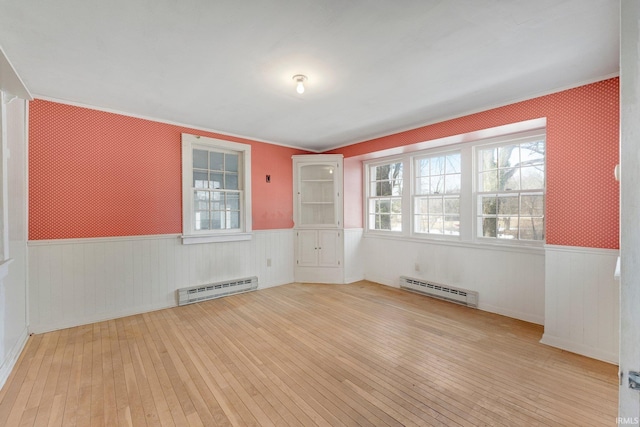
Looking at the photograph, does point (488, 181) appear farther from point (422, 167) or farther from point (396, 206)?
point (396, 206)

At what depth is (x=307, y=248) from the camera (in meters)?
5.24

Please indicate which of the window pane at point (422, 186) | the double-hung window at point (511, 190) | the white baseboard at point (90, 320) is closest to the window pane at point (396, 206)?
the window pane at point (422, 186)

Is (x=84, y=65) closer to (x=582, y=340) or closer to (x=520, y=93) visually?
(x=520, y=93)

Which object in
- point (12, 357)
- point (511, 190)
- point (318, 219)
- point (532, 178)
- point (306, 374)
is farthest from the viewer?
point (318, 219)

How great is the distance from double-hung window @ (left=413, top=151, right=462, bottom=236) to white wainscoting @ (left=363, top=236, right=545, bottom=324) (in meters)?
0.28

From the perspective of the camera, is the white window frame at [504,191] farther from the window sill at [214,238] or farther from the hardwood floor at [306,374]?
the window sill at [214,238]

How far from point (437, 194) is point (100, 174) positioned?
455cm

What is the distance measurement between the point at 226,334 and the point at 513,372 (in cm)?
270

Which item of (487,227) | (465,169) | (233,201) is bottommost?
(487,227)

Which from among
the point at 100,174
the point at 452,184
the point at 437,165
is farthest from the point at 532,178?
the point at 100,174

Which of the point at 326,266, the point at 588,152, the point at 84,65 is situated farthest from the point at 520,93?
the point at 84,65

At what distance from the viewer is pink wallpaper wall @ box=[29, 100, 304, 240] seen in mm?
3113

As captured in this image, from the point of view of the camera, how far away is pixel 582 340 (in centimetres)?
268

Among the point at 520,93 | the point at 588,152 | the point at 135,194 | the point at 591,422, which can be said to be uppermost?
the point at 520,93
